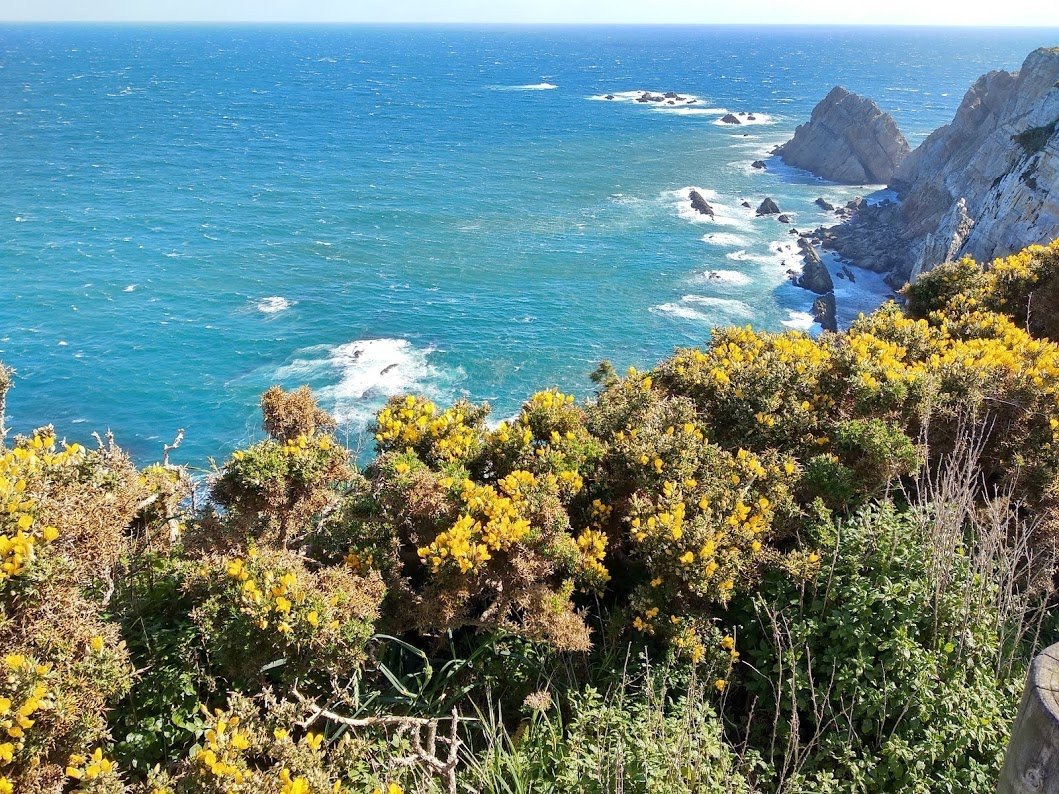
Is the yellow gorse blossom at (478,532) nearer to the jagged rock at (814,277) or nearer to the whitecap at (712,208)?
the jagged rock at (814,277)

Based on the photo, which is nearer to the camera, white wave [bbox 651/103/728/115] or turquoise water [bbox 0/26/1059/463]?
turquoise water [bbox 0/26/1059/463]

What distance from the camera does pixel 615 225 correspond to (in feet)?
212

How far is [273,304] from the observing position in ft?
154

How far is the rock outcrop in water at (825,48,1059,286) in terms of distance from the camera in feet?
130

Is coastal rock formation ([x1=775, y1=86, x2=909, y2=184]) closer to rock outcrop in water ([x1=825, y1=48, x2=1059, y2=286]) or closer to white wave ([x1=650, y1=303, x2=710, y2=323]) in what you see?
rock outcrop in water ([x1=825, y1=48, x2=1059, y2=286])

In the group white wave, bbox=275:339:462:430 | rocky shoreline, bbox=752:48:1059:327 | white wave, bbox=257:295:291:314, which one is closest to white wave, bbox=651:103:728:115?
rocky shoreline, bbox=752:48:1059:327

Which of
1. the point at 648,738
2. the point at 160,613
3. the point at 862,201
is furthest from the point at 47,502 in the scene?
the point at 862,201

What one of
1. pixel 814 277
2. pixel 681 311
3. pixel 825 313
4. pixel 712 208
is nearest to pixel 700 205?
pixel 712 208

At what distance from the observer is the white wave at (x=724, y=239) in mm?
60144

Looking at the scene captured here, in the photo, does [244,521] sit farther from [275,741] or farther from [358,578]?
[275,741]

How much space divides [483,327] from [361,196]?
33.8 meters

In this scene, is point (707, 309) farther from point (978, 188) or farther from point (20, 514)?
point (20, 514)

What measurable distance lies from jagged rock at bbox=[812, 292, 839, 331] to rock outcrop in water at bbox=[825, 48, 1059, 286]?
252 inches

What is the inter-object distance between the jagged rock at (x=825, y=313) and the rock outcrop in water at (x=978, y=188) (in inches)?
252
